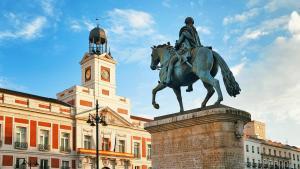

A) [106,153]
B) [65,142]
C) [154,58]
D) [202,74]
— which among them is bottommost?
[106,153]

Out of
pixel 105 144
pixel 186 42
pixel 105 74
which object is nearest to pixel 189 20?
pixel 186 42

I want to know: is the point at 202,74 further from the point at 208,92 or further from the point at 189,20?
the point at 189,20

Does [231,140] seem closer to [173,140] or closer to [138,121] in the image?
[173,140]

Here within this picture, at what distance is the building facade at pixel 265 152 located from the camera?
7006 cm

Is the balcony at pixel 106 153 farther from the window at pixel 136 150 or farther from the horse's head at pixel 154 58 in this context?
the horse's head at pixel 154 58

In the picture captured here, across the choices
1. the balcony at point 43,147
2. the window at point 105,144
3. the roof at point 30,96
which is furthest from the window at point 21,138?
the window at point 105,144

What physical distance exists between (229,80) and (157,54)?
302 centimetres

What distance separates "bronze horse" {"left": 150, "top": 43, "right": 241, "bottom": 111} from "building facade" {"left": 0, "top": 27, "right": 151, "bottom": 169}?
98.5 feet

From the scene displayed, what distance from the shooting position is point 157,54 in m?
14.6

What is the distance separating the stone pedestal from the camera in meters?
11.6

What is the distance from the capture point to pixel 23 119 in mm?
42406

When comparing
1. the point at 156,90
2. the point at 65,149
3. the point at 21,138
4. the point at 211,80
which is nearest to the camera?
the point at 211,80

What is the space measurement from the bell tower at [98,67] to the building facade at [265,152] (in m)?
27.5

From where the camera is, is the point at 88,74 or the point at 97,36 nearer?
the point at 88,74
